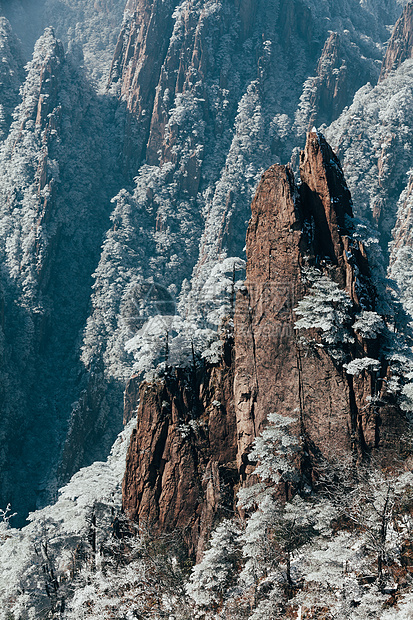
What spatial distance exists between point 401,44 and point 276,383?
127 m

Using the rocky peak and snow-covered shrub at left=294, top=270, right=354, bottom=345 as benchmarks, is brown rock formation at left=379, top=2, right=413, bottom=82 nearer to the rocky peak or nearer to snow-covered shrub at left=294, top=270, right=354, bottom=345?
the rocky peak

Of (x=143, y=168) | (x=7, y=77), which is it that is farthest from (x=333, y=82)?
(x=7, y=77)

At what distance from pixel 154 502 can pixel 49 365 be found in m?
92.9

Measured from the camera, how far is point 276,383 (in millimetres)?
40562

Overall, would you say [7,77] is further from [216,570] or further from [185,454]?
[216,570]

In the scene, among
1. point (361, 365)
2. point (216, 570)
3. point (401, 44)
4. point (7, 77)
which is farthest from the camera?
point (7, 77)

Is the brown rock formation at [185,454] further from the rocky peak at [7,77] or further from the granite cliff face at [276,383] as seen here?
the rocky peak at [7,77]

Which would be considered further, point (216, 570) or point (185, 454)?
point (185, 454)

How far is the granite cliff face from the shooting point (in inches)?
1528

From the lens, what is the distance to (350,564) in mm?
33219

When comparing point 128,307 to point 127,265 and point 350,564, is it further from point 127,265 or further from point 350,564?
point 350,564

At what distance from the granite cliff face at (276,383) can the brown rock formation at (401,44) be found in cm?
11472

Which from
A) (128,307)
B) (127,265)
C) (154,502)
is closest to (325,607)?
(154,502)

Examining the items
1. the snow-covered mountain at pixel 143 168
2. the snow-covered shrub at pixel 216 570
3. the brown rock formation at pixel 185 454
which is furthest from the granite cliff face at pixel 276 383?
the snow-covered mountain at pixel 143 168
